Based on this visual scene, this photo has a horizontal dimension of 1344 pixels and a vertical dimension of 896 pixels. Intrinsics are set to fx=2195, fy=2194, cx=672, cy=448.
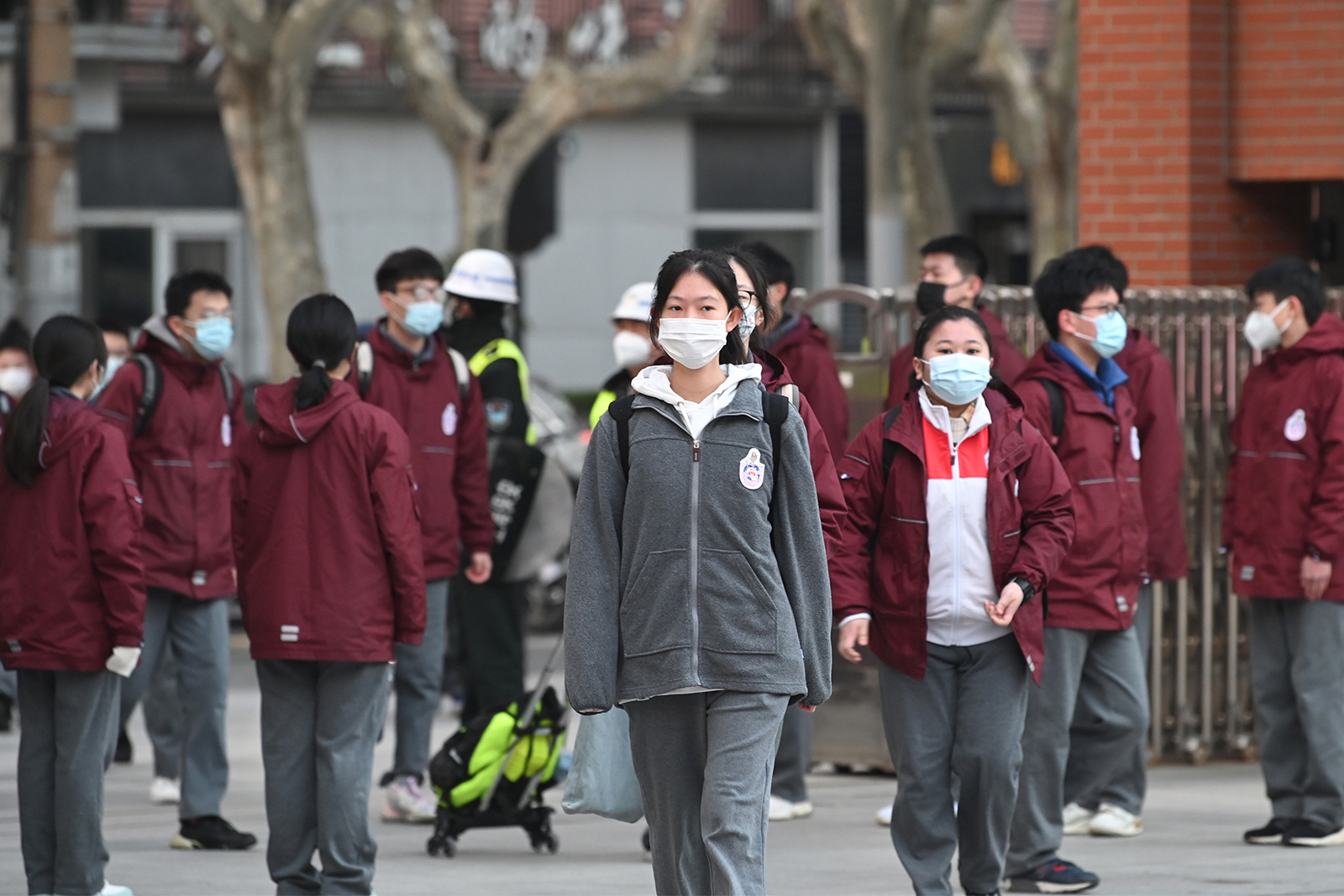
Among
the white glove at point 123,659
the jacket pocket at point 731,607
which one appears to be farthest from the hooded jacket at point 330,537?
the jacket pocket at point 731,607

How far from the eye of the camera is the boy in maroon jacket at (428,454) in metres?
8.13

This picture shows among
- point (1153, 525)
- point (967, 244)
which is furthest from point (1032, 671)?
point (967, 244)

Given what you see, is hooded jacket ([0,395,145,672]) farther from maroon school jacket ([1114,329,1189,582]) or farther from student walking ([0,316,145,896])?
maroon school jacket ([1114,329,1189,582])

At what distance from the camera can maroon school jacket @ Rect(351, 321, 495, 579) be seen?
8.14 meters

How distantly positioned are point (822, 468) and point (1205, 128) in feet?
17.5

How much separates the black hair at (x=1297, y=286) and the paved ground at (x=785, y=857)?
6.31ft

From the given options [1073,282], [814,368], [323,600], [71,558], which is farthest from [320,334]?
[1073,282]

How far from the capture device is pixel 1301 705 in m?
7.77

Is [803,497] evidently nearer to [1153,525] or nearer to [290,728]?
[290,728]

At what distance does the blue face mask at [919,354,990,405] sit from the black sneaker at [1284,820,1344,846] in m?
2.48

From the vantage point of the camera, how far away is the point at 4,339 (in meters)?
10.7

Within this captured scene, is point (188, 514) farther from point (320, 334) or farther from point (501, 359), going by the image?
point (320, 334)

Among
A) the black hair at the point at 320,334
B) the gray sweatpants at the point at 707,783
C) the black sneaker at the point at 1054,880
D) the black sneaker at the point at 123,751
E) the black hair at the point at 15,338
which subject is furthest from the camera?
the black hair at the point at 15,338

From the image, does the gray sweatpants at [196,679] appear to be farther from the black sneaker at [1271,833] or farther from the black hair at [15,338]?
the black sneaker at [1271,833]
